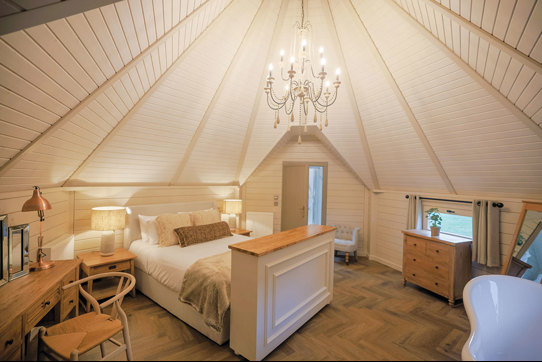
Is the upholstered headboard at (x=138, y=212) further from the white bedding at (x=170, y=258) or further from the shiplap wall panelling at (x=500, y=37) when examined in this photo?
the shiplap wall panelling at (x=500, y=37)

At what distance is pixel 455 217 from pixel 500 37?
3.06 metres

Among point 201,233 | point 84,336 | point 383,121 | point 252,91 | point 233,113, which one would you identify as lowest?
point 201,233

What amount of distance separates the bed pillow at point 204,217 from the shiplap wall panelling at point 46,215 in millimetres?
1640

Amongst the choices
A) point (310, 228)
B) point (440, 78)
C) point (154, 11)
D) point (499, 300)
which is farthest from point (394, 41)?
point (499, 300)

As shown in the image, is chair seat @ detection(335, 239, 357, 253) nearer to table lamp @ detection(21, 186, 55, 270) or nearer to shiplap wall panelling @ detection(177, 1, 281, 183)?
shiplap wall panelling @ detection(177, 1, 281, 183)

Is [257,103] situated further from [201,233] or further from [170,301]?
[170,301]

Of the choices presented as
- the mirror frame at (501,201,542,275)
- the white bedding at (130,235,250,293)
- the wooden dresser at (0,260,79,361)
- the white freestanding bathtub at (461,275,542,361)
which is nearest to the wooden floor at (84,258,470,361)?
the white freestanding bathtub at (461,275,542,361)

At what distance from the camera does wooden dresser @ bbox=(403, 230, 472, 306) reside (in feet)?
10.8

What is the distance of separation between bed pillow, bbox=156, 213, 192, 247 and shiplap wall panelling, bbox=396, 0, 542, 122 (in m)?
3.74

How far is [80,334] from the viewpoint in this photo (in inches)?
28.5

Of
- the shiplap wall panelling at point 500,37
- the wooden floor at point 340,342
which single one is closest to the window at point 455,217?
the shiplap wall panelling at point 500,37

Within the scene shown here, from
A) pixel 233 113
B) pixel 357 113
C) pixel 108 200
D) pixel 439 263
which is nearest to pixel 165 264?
pixel 108 200

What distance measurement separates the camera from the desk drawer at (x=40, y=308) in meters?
1.30

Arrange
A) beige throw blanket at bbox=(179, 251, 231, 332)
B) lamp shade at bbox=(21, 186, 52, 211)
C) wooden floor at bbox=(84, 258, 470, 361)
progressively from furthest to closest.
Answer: beige throw blanket at bbox=(179, 251, 231, 332) < lamp shade at bbox=(21, 186, 52, 211) < wooden floor at bbox=(84, 258, 470, 361)
